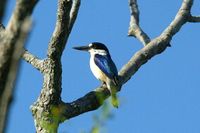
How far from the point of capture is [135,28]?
24.6ft

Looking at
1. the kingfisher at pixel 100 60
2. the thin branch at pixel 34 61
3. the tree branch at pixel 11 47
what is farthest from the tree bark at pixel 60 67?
the tree branch at pixel 11 47

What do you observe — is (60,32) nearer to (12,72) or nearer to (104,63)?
(12,72)

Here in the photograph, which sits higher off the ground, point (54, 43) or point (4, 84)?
point (54, 43)

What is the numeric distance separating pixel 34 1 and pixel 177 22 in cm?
569

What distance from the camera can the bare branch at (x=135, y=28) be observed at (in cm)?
733

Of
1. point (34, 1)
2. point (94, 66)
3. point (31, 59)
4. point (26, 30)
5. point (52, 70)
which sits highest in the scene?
point (94, 66)

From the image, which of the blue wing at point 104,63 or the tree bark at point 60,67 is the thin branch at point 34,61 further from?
the blue wing at point 104,63

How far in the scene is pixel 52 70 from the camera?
531 centimetres

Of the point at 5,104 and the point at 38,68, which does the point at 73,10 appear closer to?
the point at 38,68

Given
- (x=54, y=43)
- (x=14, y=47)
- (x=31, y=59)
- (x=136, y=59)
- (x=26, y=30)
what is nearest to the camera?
(x=26, y=30)

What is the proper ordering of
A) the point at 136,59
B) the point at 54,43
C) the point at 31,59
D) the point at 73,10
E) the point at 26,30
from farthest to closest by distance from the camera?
1. the point at 136,59
2. the point at 31,59
3. the point at 73,10
4. the point at 54,43
5. the point at 26,30

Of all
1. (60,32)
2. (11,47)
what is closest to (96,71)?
(60,32)

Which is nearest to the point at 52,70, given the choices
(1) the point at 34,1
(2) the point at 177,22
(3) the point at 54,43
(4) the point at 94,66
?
(3) the point at 54,43

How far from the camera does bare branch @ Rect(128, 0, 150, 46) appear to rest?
733cm
